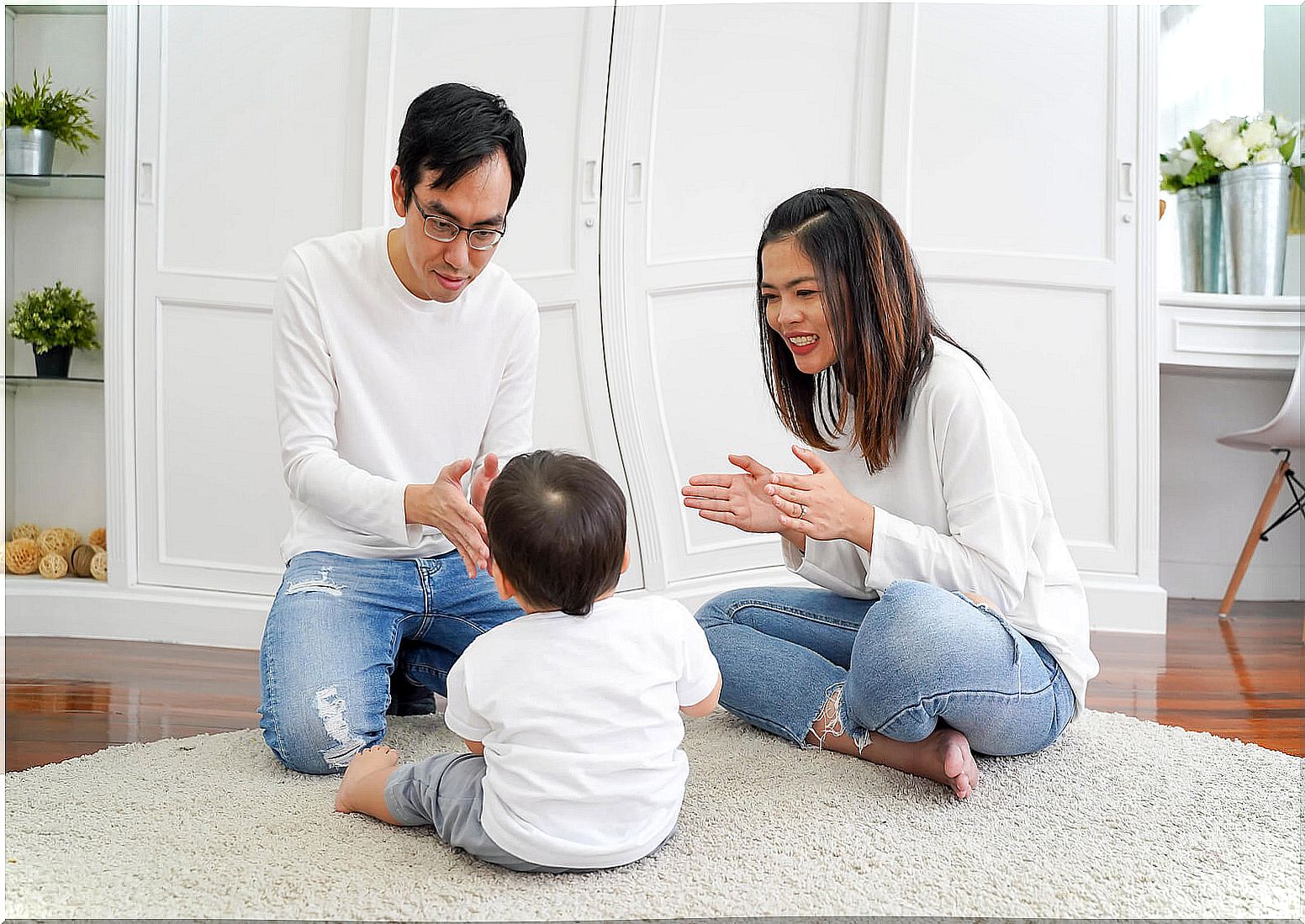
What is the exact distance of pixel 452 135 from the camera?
1385 millimetres

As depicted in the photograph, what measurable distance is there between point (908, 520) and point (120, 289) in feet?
6.63

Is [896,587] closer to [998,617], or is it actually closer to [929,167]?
[998,617]

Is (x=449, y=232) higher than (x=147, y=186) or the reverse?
the reverse

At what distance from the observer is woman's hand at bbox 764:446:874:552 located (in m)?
1.30

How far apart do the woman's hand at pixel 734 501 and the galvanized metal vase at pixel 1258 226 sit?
7.40 feet

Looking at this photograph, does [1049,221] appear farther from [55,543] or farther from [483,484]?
[55,543]

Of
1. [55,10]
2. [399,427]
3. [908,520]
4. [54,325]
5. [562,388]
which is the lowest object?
[908,520]

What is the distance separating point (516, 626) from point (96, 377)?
6.69ft

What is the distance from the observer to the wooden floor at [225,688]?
1683 mm

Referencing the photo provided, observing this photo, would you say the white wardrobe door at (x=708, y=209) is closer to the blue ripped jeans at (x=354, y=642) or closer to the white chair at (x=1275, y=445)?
the blue ripped jeans at (x=354, y=642)

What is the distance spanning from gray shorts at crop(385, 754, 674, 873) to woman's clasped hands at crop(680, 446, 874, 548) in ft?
1.35

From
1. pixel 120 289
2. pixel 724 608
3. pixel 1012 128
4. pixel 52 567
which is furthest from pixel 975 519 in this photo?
pixel 52 567

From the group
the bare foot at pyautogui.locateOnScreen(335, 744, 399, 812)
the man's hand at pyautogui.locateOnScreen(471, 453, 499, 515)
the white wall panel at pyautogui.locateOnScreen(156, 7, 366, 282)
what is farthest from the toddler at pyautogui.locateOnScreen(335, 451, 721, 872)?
the white wall panel at pyautogui.locateOnScreen(156, 7, 366, 282)

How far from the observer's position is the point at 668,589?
8.54ft
